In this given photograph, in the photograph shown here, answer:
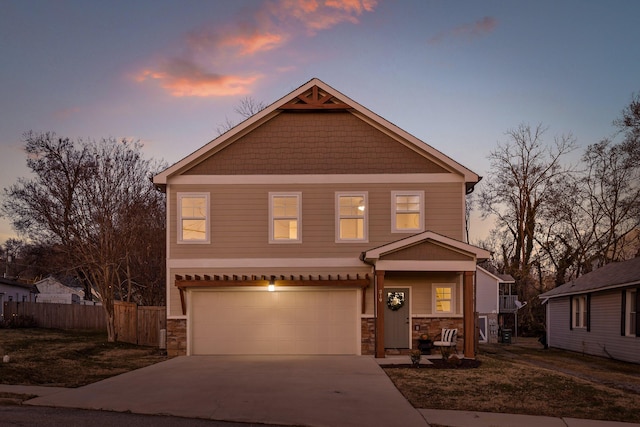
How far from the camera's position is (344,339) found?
1962 cm

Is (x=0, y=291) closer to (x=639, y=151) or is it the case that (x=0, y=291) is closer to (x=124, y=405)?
(x=124, y=405)

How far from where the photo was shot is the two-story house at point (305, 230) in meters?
19.6

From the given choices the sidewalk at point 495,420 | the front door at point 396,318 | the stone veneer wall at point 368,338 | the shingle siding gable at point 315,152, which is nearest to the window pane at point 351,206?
the shingle siding gable at point 315,152

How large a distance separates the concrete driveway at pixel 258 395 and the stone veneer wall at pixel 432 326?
3.21 m

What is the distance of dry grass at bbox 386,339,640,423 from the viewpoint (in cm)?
1087

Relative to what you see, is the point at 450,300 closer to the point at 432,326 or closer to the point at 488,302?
the point at 432,326

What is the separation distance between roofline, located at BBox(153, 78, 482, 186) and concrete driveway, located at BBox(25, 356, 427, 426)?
624 centimetres

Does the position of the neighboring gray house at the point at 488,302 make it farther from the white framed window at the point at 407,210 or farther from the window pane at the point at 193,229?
the window pane at the point at 193,229

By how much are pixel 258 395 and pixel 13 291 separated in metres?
32.9

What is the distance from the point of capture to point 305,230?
1983 cm

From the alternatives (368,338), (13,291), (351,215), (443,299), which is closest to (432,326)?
(443,299)

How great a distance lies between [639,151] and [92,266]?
26791 mm

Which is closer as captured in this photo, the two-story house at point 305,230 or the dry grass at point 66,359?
the dry grass at point 66,359

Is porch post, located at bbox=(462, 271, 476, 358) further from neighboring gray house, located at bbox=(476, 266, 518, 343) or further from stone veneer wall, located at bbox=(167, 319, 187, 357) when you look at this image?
neighboring gray house, located at bbox=(476, 266, 518, 343)
